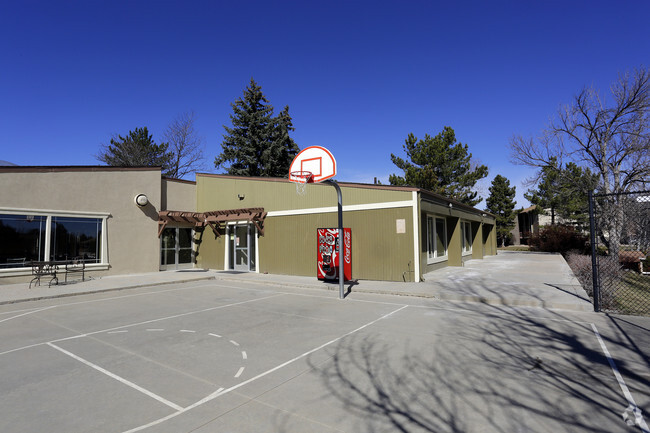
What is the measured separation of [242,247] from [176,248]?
3988 mm

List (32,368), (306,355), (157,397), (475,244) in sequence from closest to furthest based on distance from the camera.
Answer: (157,397) → (32,368) → (306,355) → (475,244)

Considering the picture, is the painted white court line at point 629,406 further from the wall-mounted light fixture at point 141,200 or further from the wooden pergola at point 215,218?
the wall-mounted light fixture at point 141,200

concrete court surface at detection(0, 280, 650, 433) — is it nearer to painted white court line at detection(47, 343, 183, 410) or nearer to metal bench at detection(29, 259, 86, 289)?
painted white court line at detection(47, 343, 183, 410)

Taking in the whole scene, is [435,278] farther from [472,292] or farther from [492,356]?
[492,356]

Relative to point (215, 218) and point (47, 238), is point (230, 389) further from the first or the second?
point (215, 218)

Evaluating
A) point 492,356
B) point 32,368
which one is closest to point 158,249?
point 32,368

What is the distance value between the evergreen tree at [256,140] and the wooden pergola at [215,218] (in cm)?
1434

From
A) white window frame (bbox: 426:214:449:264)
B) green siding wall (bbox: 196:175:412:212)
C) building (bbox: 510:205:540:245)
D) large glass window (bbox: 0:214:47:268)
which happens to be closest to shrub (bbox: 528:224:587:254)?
building (bbox: 510:205:540:245)

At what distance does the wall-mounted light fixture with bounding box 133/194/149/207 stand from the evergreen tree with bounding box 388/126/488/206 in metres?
22.4

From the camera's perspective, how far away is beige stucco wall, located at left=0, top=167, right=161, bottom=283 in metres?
13.3

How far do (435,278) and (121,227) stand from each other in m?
14.2

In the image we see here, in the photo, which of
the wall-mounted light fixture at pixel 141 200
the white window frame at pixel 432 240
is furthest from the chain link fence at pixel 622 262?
the wall-mounted light fixture at pixel 141 200

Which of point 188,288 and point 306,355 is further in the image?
point 188,288

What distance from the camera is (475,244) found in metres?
22.2
